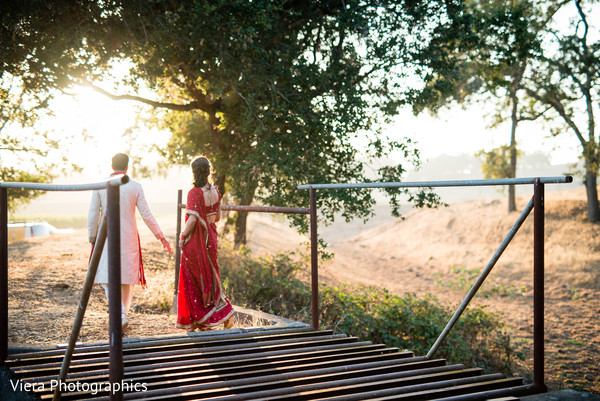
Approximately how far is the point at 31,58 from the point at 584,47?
1927 cm

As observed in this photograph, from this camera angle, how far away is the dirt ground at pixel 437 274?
7648 millimetres

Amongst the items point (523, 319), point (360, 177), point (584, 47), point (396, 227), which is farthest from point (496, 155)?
point (360, 177)

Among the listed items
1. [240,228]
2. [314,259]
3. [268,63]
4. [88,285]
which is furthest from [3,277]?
[240,228]

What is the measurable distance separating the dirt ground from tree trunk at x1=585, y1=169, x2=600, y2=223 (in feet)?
1.75

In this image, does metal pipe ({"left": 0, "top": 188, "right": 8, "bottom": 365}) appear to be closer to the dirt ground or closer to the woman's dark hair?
the dirt ground

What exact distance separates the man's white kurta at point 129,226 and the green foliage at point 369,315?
4001 mm

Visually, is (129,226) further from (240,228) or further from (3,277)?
(240,228)

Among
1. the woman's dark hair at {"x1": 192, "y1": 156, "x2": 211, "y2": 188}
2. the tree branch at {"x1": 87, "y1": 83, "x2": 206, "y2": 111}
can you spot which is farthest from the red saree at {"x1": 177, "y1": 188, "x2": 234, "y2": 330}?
the tree branch at {"x1": 87, "y1": 83, "x2": 206, "y2": 111}

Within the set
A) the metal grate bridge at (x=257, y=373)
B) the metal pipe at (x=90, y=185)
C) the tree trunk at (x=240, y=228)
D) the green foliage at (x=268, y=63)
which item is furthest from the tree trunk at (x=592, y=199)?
the metal pipe at (x=90, y=185)

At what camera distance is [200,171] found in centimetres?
594

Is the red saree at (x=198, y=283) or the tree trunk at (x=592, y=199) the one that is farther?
the tree trunk at (x=592, y=199)

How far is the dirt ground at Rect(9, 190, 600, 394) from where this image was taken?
7648 millimetres

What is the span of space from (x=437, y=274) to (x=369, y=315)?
10762 millimetres

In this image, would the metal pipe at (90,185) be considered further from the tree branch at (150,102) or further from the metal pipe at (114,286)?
the tree branch at (150,102)
